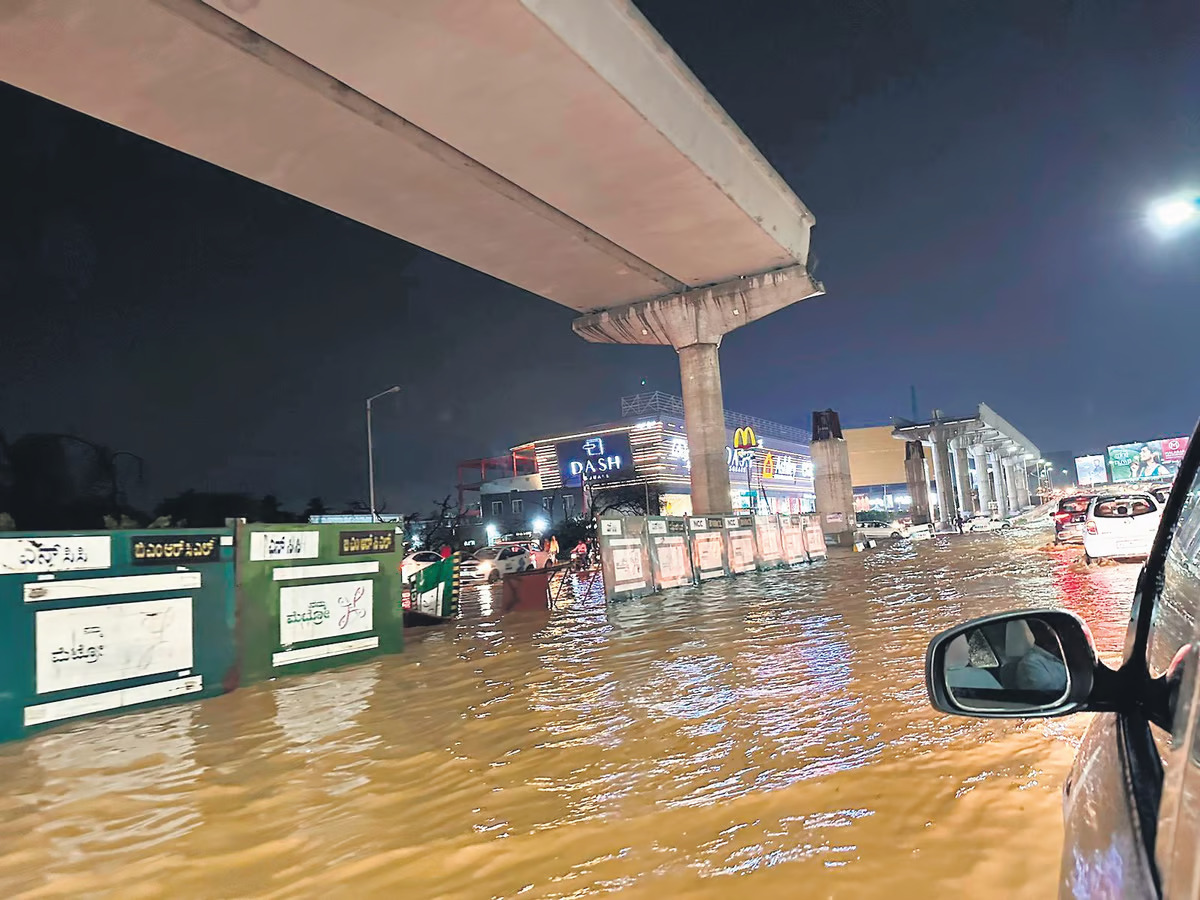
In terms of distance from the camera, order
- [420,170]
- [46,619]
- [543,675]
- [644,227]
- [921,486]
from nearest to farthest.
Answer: [46,619], [543,675], [420,170], [644,227], [921,486]

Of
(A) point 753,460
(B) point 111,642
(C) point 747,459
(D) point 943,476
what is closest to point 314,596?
(B) point 111,642

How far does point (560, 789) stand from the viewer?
16.2 feet

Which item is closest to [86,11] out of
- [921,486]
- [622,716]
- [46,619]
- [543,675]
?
[46,619]

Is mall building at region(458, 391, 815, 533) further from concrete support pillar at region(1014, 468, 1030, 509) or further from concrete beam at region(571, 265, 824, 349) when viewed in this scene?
concrete support pillar at region(1014, 468, 1030, 509)

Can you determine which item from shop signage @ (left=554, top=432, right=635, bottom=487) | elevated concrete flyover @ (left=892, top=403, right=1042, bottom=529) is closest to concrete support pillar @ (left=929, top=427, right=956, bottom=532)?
elevated concrete flyover @ (left=892, top=403, right=1042, bottom=529)

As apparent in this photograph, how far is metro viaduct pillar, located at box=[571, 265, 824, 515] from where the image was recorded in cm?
2814

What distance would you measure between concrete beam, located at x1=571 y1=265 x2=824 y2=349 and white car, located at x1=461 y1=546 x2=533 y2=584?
9.55 m

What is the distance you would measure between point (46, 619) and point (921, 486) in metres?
60.9

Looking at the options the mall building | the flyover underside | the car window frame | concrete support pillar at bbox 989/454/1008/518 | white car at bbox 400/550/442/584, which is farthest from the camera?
concrete support pillar at bbox 989/454/1008/518

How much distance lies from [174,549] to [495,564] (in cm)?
1951

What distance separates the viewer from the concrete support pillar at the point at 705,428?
28.9m

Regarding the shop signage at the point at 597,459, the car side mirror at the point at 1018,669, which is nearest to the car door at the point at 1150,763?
the car side mirror at the point at 1018,669

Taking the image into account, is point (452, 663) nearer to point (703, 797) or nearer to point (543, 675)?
point (543, 675)

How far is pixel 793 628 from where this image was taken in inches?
439
